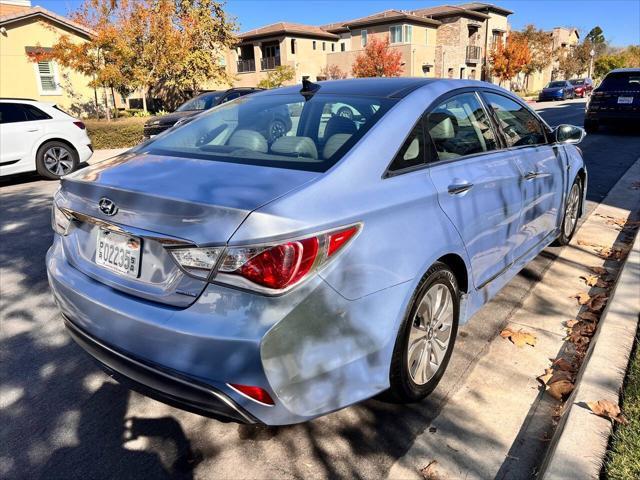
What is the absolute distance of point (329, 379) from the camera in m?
2.10

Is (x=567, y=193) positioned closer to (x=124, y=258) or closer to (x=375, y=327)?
(x=375, y=327)

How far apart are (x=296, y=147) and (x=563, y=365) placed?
2.13 m

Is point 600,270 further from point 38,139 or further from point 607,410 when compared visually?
point 38,139

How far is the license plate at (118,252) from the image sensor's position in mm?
2227

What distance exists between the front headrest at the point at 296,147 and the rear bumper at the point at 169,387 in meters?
1.15

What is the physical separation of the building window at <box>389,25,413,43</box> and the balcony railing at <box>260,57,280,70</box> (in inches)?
394

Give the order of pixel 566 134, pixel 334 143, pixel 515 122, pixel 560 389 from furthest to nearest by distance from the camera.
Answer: pixel 566 134 → pixel 515 122 → pixel 560 389 → pixel 334 143

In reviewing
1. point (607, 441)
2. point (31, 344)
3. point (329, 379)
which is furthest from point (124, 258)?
point (607, 441)

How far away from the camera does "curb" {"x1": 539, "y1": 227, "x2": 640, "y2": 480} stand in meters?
2.23

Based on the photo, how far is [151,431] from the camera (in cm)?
268

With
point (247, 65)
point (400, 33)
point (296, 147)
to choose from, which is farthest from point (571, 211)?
point (247, 65)

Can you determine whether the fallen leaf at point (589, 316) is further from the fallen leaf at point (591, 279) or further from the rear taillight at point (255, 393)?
the rear taillight at point (255, 393)

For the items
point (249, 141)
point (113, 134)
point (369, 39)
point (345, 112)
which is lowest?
point (113, 134)

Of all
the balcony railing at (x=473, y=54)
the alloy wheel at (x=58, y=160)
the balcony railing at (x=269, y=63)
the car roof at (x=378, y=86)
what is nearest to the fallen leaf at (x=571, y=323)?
the car roof at (x=378, y=86)
